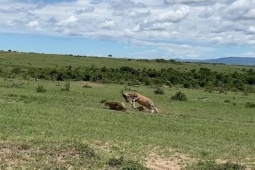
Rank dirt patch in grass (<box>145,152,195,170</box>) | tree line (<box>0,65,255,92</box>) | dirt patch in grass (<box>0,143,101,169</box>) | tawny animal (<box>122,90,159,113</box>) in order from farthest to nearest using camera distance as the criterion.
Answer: tree line (<box>0,65,255,92</box>), tawny animal (<box>122,90,159,113</box>), dirt patch in grass (<box>145,152,195,170</box>), dirt patch in grass (<box>0,143,101,169</box>)

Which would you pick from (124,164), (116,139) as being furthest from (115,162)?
(116,139)

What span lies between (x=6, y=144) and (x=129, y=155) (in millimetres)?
3358

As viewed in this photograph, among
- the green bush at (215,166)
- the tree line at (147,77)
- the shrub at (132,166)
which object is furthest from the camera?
the tree line at (147,77)

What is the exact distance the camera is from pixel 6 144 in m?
13.0

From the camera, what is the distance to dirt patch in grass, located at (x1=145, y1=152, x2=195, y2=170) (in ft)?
42.7

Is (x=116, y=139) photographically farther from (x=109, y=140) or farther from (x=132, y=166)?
(x=132, y=166)

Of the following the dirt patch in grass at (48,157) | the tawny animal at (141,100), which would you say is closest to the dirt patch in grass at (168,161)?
the dirt patch in grass at (48,157)

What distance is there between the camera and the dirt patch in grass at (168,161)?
13000 millimetres

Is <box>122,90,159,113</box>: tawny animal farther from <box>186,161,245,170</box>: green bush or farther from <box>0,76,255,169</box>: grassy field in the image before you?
<box>186,161,245,170</box>: green bush

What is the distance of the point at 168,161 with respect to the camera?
537 inches

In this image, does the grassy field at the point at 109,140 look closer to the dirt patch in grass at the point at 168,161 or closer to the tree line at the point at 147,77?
the dirt patch in grass at the point at 168,161

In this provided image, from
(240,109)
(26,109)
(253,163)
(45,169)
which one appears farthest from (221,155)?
(240,109)

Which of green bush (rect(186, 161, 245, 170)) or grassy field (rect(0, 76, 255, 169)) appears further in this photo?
green bush (rect(186, 161, 245, 170))

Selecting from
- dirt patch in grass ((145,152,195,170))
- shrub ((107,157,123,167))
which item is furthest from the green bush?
shrub ((107,157,123,167))
